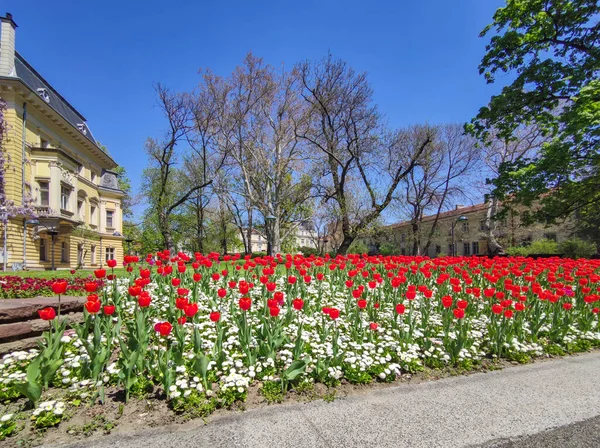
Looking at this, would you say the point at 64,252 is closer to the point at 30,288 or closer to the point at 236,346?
the point at 30,288

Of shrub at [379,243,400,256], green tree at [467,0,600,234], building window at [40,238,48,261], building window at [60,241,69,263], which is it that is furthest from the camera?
shrub at [379,243,400,256]

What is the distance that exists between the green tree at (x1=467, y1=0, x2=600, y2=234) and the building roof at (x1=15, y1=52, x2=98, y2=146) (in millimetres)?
29942

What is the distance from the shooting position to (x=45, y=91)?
90.1 ft

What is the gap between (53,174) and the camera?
25.7 m

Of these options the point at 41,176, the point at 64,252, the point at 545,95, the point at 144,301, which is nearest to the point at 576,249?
the point at 545,95

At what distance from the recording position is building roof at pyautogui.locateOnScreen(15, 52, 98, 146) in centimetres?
2508

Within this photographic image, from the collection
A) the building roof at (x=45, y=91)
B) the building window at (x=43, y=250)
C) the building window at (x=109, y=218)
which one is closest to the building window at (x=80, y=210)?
the building window at (x=43, y=250)

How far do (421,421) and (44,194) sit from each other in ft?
105

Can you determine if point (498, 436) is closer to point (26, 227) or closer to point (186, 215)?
point (26, 227)

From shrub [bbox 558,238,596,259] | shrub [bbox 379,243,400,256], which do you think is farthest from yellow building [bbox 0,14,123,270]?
shrub [bbox 558,238,596,259]

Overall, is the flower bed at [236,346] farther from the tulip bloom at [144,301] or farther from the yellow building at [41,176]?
the yellow building at [41,176]

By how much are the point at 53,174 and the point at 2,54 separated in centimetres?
872

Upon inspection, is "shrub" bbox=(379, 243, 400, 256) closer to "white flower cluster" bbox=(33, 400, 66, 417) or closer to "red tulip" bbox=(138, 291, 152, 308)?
"red tulip" bbox=(138, 291, 152, 308)

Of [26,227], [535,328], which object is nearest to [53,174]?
[26,227]
